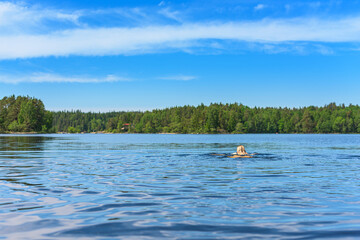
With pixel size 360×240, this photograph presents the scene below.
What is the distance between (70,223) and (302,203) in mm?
9298

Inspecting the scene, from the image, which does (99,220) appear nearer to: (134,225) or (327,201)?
(134,225)

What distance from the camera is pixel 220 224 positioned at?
11.7 meters

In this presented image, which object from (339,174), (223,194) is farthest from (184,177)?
(339,174)

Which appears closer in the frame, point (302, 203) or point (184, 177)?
point (302, 203)

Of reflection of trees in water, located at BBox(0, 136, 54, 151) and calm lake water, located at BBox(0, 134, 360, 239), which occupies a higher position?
reflection of trees in water, located at BBox(0, 136, 54, 151)

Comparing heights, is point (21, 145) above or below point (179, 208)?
above

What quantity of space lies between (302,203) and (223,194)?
12.3ft

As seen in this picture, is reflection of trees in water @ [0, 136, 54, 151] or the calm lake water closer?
the calm lake water

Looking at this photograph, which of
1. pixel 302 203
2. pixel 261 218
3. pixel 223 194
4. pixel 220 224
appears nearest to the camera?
pixel 220 224

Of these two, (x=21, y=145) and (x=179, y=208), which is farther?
(x=21, y=145)

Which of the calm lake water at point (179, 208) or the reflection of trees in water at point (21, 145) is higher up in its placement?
the reflection of trees in water at point (21, 145)

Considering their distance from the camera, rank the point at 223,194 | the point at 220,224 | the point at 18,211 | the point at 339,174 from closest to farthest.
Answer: the point at 220,224 → the point at 18,211 → the point at 223,194 → the point at 339,174

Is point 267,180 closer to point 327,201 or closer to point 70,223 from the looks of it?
point 327,201

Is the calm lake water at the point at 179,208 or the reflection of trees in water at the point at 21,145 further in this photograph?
the reflection of trees in water at the point at 21,145
